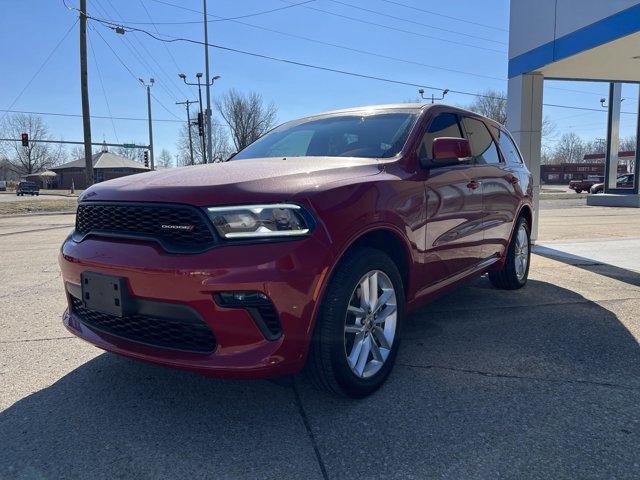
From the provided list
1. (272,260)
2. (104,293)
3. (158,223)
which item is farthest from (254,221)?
(104,293)

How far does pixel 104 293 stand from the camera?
2568mm

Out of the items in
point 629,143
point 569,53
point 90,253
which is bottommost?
point 90,253

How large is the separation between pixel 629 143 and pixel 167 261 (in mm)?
115164

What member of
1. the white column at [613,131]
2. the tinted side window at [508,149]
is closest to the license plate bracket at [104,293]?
the tinted side window at [508,149]

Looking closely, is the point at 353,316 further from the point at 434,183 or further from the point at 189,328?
the point at 434,183

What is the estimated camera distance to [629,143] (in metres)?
97.5

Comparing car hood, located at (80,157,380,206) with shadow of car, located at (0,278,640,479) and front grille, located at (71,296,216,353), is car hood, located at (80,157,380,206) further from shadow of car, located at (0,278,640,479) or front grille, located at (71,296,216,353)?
shadow of car, located at (0,278,640,479)

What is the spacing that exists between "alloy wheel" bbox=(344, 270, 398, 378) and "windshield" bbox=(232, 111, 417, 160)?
3.02 feet

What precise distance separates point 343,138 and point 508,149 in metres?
2.50

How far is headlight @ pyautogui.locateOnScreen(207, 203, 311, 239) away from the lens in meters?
2.35

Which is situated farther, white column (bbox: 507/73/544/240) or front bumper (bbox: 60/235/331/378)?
white column (bbox: 507/73/544/240)

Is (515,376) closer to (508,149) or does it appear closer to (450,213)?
(450,213)

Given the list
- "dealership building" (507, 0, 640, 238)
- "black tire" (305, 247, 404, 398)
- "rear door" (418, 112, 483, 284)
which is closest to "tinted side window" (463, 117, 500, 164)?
"rear door" (418, 112, 483, 284)

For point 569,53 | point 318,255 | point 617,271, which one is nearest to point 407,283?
point 318,255
